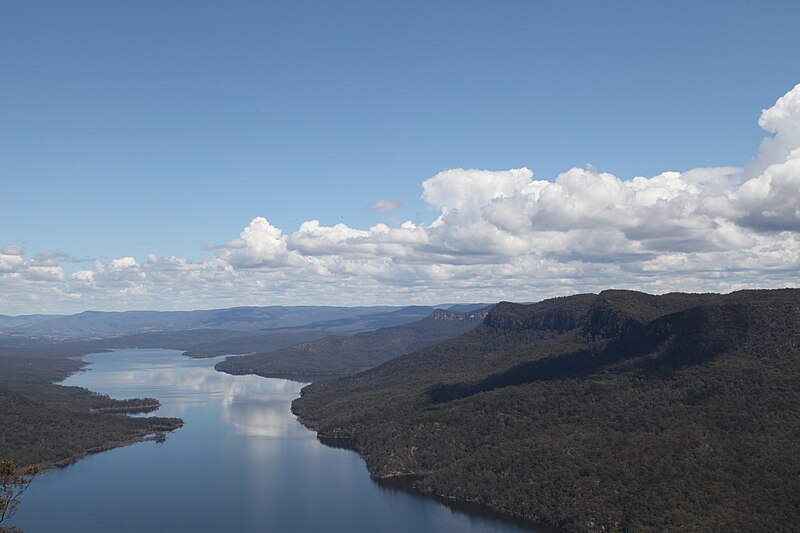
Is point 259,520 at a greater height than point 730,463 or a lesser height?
lesser

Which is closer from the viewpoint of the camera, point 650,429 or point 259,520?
point 259,520

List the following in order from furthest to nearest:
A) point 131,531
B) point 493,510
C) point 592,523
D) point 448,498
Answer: point 448,498
point 493,510
point 131,531
point 592,523

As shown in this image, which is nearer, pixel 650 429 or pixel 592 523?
pixel 592 523

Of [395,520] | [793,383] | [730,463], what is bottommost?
[395,520]

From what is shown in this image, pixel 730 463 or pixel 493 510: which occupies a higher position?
pixel 730 463

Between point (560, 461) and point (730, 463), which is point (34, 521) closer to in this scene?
point (560, 461)

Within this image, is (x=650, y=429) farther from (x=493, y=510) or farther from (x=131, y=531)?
(x=131, y=531)

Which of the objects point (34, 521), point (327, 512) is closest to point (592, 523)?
point (327, 512)

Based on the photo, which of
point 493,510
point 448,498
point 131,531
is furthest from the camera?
point 448,498

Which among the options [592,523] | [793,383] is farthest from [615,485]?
[793,383]
